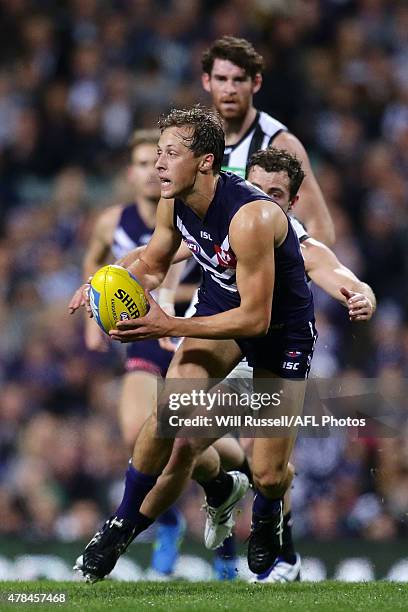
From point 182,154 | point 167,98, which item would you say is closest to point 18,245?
point 167,98

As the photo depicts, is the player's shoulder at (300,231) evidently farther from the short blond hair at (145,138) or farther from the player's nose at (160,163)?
the short blond hair at (145,138)

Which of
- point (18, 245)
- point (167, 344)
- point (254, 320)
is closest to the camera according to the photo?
point (254, 320)

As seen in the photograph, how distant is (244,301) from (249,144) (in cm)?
202

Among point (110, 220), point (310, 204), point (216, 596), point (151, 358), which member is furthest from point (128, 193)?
point (216, 596)

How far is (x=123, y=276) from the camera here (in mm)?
5516

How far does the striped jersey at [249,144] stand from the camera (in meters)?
7.20

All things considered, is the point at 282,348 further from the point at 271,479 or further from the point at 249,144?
the point at 249,144


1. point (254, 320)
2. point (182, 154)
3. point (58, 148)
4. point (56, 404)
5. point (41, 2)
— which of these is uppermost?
point (182, 154)

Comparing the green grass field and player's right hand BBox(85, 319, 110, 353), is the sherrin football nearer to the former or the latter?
the green grass field

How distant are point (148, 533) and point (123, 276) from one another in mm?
4510

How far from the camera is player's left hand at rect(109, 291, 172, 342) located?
5.37 m

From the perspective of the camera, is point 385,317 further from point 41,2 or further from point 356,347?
point 41,2

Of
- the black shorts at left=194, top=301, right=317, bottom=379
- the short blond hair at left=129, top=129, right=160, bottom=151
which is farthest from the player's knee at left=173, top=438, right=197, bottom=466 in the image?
the short blond hair at left=129, top=129, right=160, bottom=151

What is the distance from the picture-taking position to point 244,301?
545 centimetres
